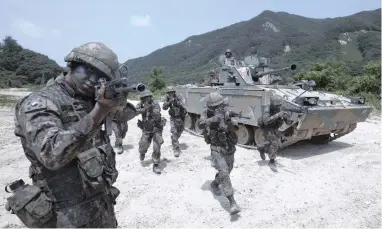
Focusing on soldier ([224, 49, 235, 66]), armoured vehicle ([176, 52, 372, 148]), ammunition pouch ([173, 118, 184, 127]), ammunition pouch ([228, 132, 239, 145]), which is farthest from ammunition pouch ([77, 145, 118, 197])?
soldier ([224, 49, 235, 66])

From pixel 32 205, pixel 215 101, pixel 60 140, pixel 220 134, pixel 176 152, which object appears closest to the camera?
pixel 60 140

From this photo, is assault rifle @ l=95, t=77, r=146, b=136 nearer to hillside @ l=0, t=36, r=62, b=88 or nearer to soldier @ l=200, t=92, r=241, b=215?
soldier @ l=200, t=92, r=241, b=215

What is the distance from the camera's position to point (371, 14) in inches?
3989

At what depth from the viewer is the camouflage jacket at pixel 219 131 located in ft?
17.7

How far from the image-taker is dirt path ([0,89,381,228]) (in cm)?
486

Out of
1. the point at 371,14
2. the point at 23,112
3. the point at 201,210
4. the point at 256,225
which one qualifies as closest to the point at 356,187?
the point at 256,225

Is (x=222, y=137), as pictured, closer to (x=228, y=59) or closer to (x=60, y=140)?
(x=60, y=140)

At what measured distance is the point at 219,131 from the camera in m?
5.45

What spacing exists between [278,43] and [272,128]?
84.6m

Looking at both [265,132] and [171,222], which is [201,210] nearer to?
[171,222]

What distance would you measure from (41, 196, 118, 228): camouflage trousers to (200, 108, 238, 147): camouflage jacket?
318 cm

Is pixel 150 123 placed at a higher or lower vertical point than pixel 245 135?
higher

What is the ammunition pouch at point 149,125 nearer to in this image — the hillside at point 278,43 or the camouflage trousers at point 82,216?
the camouflage trousers at point 82,216

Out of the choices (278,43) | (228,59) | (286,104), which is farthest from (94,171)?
(278,43)
